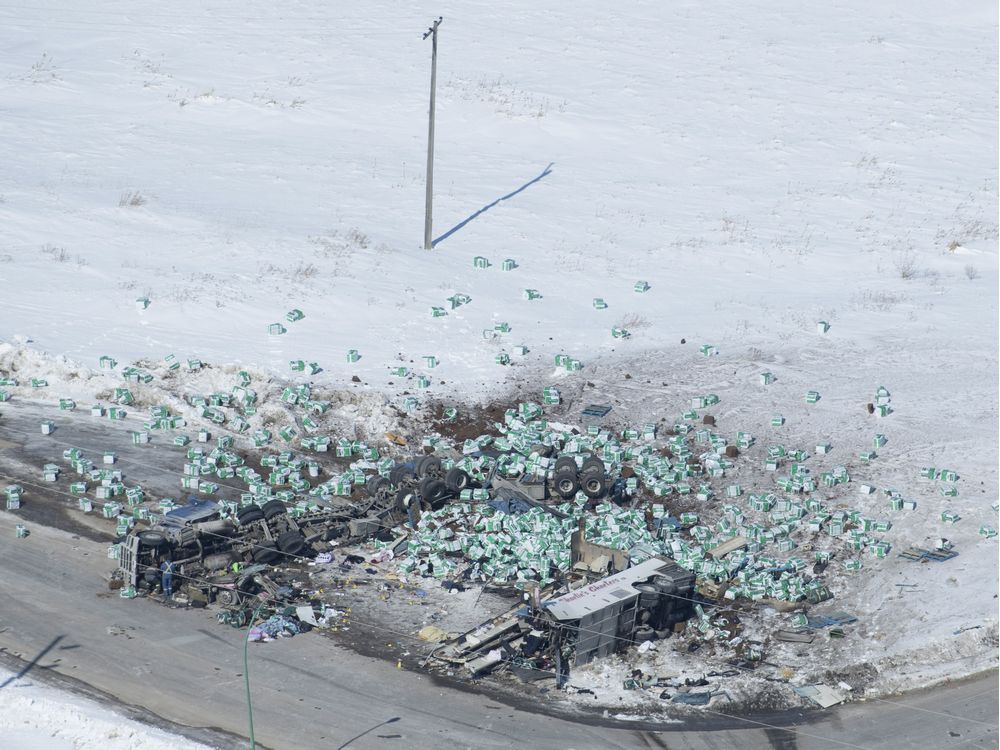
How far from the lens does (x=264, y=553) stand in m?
24.4

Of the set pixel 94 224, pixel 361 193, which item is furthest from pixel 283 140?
pixel 94 224

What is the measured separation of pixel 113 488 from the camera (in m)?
26.8

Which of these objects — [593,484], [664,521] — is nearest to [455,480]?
[593,484]

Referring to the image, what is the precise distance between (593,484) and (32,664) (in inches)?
438

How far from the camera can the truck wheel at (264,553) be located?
24359 millimetres

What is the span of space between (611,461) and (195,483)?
28.4 ft

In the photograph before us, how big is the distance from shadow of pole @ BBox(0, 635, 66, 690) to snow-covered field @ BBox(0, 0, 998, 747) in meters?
9.20

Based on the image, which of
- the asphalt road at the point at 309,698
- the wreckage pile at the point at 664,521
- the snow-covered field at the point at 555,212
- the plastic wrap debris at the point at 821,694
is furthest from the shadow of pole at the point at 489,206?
the plastic wrap debris at the point at 821,694

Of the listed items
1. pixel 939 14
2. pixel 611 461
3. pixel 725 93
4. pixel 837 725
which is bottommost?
pixel 837 725

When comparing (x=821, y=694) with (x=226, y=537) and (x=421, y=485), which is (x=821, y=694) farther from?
(x=226, y=537)

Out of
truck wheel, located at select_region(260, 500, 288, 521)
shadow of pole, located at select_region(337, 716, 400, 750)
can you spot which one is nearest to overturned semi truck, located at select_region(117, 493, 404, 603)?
truck wheel, located at select_region(260, 500, 288, 521)

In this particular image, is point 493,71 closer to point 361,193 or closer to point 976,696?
point 361,193

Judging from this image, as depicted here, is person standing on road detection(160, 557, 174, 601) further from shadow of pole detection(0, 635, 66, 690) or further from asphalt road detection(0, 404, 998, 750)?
shadow of pole detection(0, 635, 66, 690)

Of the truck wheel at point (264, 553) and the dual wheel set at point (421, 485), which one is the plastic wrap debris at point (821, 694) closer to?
the dual wheel set at point (421, 485)
